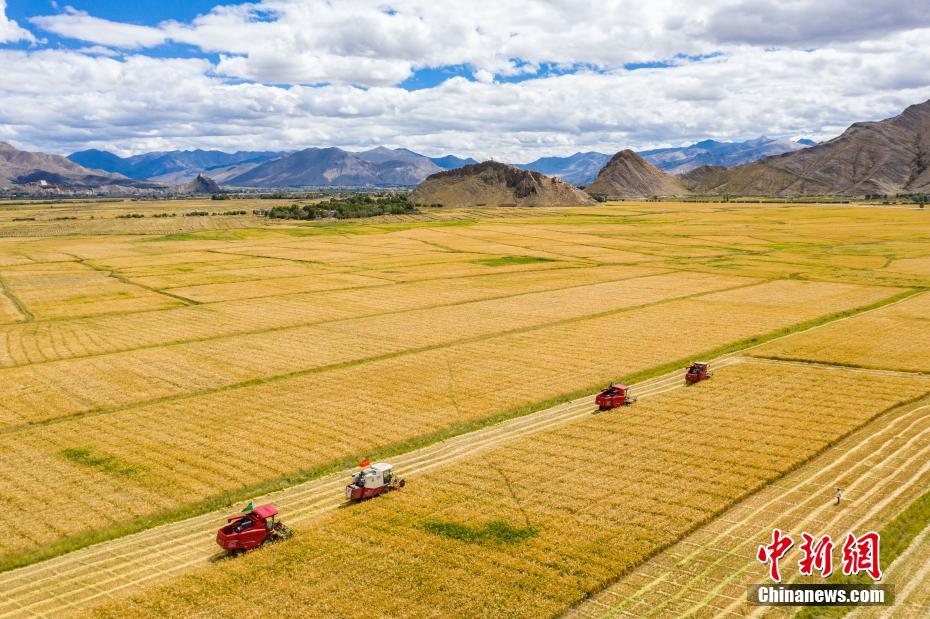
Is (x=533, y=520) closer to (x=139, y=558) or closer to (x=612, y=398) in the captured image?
(x=612, y=398)

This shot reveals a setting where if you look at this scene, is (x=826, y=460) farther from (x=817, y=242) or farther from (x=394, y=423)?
(x=817, y=242)

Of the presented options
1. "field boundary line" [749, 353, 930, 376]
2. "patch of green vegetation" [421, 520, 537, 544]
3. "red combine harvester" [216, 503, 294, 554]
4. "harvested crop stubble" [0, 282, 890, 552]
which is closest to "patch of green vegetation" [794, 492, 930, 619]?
"patch of green vegetation" [421, 520, 537, 544]

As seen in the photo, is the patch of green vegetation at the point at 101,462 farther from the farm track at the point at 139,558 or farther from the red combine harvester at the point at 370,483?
the red combine harvester at the point at 370,483

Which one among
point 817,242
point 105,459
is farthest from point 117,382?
point 817,242

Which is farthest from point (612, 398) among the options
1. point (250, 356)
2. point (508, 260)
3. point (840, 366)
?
point (508, 260)

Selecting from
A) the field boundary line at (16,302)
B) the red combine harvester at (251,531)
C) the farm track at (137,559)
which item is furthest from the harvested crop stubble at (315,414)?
the field boundary line at (16,302)

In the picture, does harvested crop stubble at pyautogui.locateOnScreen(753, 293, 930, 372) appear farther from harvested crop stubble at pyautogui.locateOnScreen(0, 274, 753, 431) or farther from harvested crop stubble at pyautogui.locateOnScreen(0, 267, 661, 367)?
harvested crop stubble at pyautogui.locateOnScreen(0, 267, 661, 367)
